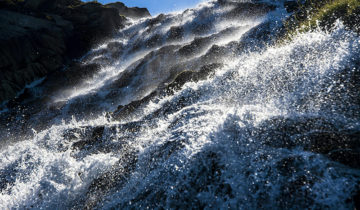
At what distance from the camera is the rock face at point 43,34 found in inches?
851

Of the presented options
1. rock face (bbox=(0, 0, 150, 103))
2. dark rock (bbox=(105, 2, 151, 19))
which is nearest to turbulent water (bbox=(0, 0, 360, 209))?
rock face (bbox=(0, 0, 150, 103))

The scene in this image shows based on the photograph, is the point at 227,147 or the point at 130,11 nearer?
the point at 227,147

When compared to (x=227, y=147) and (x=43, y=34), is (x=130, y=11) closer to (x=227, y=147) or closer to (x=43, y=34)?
(x=43, y=34)

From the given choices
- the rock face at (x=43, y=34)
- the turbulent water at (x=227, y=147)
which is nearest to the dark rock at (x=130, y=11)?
the rock face at (x=43, y=34)

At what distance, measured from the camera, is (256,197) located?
3.40m

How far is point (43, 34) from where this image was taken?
24859 mm

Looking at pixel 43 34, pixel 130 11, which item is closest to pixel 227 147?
pixel 43 34

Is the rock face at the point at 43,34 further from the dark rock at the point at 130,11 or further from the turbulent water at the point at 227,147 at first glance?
the turbulent water at the point at 227,147

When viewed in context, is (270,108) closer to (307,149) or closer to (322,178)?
(307,149)

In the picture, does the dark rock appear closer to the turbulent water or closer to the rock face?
the rock face

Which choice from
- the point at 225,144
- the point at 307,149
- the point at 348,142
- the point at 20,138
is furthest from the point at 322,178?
the point at 20,138

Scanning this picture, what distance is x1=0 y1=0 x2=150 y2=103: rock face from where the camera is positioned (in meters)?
21.6

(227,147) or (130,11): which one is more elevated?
(130,11)

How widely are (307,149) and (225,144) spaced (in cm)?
140
